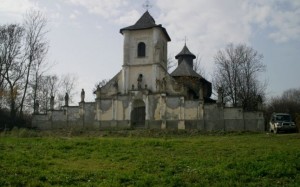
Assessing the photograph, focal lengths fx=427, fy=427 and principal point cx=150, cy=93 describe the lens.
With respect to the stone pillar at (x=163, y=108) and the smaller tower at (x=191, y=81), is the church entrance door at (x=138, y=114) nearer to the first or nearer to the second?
the stone pillar at (x=163, y=108)

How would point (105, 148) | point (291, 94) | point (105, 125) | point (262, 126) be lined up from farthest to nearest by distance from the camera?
point (291, 94), point (105, 125), point (262, 126), point (105, 148)

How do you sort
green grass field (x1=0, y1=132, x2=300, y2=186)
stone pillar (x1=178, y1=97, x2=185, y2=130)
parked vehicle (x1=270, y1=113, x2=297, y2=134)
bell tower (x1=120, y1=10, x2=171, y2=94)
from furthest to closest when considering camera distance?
1. bell tower (x1=120, y1=10, x2=171, y2=94)
2. stone pillar (x1=178, y1=97, x2=185, y2=130)
3. parked vehicle (x1=270, y1=113, x2=297, y2=134)
4. green grass field (x1=0, y1=132, x2=300, y2=186)

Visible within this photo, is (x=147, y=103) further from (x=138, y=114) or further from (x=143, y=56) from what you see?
(x=143, y=56)

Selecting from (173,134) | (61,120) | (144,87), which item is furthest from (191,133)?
(61,120)

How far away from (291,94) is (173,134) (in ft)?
216

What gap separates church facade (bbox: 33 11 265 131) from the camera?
3894 cm

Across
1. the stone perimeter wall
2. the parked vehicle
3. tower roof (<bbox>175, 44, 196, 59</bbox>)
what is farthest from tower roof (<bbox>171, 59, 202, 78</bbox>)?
the parked vehicle

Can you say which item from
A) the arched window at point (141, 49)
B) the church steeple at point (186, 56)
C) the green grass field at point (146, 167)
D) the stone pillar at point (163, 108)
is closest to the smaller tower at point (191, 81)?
the stone pillar at point (163, 108)

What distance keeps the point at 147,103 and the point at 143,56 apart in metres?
5.91

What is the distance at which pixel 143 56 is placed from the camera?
4397 centimetres

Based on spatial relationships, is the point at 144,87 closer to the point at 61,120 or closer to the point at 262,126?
Result: the point at 61,120

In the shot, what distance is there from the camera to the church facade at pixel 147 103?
128ft

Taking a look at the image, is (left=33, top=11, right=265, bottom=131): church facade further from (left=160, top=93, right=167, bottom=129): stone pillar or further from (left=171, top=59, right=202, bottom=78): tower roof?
(left=171, top=59, right=202, bottom=78): tower roof

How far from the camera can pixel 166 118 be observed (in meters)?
39.8
